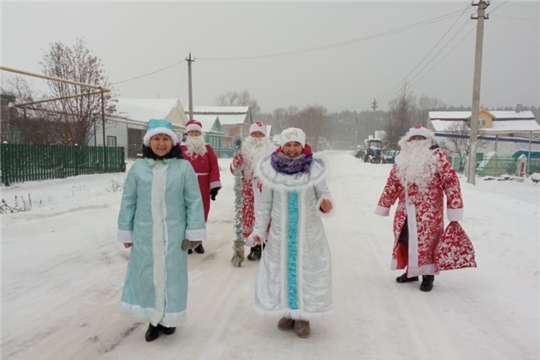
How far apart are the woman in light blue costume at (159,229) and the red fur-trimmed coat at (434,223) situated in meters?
2.59

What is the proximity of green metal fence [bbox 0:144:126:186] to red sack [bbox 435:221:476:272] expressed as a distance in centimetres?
1319

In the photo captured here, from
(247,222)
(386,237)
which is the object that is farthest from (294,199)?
(386,237)

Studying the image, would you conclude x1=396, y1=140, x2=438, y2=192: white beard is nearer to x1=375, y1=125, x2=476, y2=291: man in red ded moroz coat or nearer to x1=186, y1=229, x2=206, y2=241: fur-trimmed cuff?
x1=375, y1=125, x2=476, y2=291: man in red ded moroz coat

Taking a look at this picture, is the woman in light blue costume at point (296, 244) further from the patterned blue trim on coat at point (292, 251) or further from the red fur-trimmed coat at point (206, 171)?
the red fur-trimmed coat at point (206, 171)

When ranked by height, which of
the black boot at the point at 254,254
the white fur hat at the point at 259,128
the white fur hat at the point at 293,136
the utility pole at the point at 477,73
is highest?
the utility pole at the point at 477,73

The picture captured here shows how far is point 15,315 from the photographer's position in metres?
3.91

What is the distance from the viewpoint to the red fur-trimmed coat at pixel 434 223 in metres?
4.55

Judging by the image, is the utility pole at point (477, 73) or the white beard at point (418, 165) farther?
the utility pole at point (477, 73)

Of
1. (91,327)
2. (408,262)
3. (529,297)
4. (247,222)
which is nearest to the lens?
(91,327)

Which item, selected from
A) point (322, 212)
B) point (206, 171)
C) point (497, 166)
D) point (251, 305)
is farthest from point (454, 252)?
point (497, 166)

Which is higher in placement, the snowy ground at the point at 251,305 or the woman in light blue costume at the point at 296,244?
the woman in light blue costume at the point at 296,244

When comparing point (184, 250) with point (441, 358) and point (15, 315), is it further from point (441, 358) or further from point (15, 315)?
point (441, 358)

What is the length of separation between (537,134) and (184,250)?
2047 inches

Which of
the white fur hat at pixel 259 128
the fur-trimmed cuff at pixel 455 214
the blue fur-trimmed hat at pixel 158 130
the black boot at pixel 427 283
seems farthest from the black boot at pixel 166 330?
the white fur hat at pixel 259 128
